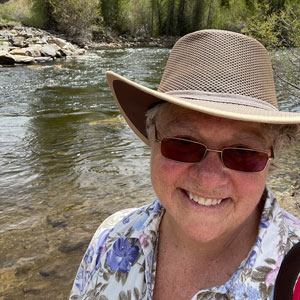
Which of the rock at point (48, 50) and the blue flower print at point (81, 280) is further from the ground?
the blue flower print at point (81, 280)

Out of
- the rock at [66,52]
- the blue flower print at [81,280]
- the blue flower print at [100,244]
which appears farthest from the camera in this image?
the rock at [66,52]

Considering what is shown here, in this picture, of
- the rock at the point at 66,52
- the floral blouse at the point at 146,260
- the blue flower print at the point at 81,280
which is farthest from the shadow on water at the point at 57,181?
the rock at the point at 66,52

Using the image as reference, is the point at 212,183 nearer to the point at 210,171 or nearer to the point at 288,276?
the point at 210,171

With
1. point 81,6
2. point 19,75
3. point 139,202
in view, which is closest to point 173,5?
point 81,6

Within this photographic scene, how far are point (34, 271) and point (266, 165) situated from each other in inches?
103

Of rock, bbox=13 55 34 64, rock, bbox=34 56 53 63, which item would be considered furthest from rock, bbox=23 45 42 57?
rock, bbox=13 55 34 64

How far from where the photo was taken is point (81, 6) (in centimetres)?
3334

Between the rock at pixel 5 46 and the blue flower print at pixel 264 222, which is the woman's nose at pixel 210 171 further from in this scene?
the rock at pixel 5 46

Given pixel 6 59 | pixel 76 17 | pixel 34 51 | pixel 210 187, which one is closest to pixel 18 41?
pixel 34 51

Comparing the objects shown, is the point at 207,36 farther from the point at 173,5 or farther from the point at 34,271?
the point at 173,5

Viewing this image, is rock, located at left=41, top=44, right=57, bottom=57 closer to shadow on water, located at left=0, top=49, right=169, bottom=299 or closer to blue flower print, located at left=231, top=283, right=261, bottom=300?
shadow on water, located at left=0, top=49, right=169, bottom=299

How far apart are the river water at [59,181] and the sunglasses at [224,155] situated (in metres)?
2.17

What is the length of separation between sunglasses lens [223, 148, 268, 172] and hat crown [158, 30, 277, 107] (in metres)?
0.19

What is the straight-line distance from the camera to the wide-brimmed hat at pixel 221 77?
1.12 meters
